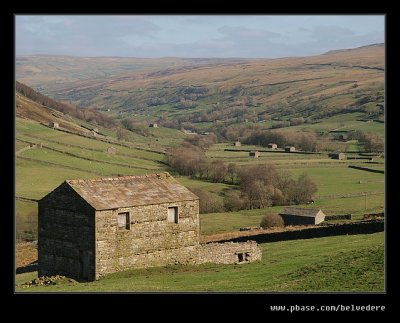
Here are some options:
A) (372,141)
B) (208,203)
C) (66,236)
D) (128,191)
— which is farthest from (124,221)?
(372,141)

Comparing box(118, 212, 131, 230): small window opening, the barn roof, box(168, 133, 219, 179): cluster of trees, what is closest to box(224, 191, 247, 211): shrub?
the barn roof

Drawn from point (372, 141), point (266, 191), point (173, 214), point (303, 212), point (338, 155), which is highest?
point (372, 141)

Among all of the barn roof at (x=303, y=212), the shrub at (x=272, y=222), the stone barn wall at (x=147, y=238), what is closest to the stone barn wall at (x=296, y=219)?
the barn roof at (x=303, y=212)

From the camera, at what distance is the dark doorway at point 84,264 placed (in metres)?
30.1

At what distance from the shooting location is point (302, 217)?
176 feet

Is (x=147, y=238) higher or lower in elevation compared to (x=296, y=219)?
higher

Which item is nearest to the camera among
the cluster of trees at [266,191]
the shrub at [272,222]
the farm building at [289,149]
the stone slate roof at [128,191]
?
the stone slate roof at [128,191]

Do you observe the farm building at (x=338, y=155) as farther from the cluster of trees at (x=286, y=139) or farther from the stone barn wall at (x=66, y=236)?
the stone barn wall at (x=66, y=236)

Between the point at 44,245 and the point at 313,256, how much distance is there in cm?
1203

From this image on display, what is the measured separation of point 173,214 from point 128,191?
2465mm

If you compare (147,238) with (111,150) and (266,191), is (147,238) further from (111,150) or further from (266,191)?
(111,150)

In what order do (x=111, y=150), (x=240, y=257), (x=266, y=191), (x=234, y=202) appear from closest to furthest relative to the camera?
(x=240, y=257)
(x=234, y=202)
(x=266, y=191)
(x=111, y=150)

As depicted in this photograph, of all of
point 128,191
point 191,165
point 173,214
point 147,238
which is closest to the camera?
point 147,238
